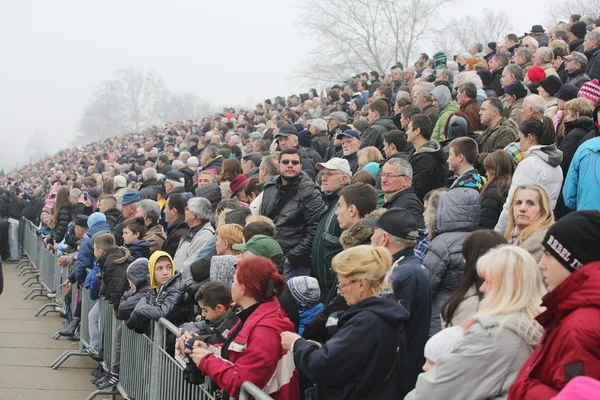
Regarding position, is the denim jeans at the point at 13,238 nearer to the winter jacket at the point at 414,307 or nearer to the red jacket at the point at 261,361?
the red jacket at the point at 261,361

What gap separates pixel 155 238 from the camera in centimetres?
971

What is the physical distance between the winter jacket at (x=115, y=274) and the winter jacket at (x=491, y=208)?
14.1 ft

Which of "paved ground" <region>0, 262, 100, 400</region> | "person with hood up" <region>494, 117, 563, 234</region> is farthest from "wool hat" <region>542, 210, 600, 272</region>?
"paved ground" <region>0, 262, 100, 400</region>

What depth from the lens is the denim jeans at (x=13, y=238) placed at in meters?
21.5

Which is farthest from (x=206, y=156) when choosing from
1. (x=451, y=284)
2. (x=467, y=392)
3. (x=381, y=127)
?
(x=467, y=392)

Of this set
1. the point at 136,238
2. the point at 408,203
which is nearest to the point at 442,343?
the point at 408,203

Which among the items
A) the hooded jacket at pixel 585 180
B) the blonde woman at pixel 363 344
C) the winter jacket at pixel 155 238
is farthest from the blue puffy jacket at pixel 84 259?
the blonde woman at pixel 363 344

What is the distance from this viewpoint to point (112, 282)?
29.2ft

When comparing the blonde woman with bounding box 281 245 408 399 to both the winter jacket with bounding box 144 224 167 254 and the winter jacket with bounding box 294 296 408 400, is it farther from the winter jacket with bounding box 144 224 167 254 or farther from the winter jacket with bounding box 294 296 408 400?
the winter jacket with bounding box 144 224 167 254

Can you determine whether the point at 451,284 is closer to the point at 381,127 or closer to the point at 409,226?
the point at 409,226

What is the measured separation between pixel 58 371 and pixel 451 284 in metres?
7.05

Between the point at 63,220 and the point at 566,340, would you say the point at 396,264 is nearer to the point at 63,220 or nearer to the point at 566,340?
the point at 566,340

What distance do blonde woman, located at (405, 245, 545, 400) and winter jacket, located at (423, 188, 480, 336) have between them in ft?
5.62

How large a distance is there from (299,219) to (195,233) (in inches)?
57.1
